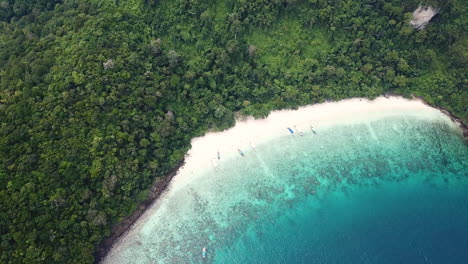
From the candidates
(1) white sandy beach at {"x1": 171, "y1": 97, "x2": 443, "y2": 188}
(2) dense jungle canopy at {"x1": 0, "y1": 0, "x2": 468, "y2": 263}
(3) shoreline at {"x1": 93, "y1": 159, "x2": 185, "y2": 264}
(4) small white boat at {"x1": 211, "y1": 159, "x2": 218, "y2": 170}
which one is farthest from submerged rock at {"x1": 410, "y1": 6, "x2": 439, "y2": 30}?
(3) shoreline at {"x1": 93, "y1": 159, "x2": 185, "y2": 264}

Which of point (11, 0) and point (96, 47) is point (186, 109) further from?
point (11, 0)

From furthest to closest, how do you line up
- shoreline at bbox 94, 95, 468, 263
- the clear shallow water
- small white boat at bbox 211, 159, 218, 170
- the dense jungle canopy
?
small white boat at bbox 211, 159, 218, 170, the clear shallow water, shoreline at bbox 94, 95, 468, 263, the dense jungle canopy

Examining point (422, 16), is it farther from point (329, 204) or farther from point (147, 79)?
point (147, 79)

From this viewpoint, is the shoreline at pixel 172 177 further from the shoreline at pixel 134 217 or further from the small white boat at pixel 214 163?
the small white boat at pixel 214 163

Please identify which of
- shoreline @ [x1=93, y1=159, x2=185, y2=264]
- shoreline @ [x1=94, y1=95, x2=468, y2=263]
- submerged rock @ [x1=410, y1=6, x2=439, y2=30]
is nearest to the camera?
shoreline @ [x1=93, y1=159, x2=185, y2=264]

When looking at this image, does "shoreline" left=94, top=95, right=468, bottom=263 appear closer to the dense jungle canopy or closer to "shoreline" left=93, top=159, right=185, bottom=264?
"shoreline" left=93, top=159, right=185, bottom=264

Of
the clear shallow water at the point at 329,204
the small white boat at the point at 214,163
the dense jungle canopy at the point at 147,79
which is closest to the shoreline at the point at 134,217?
the dense jungle canopy at the point at 147,79
